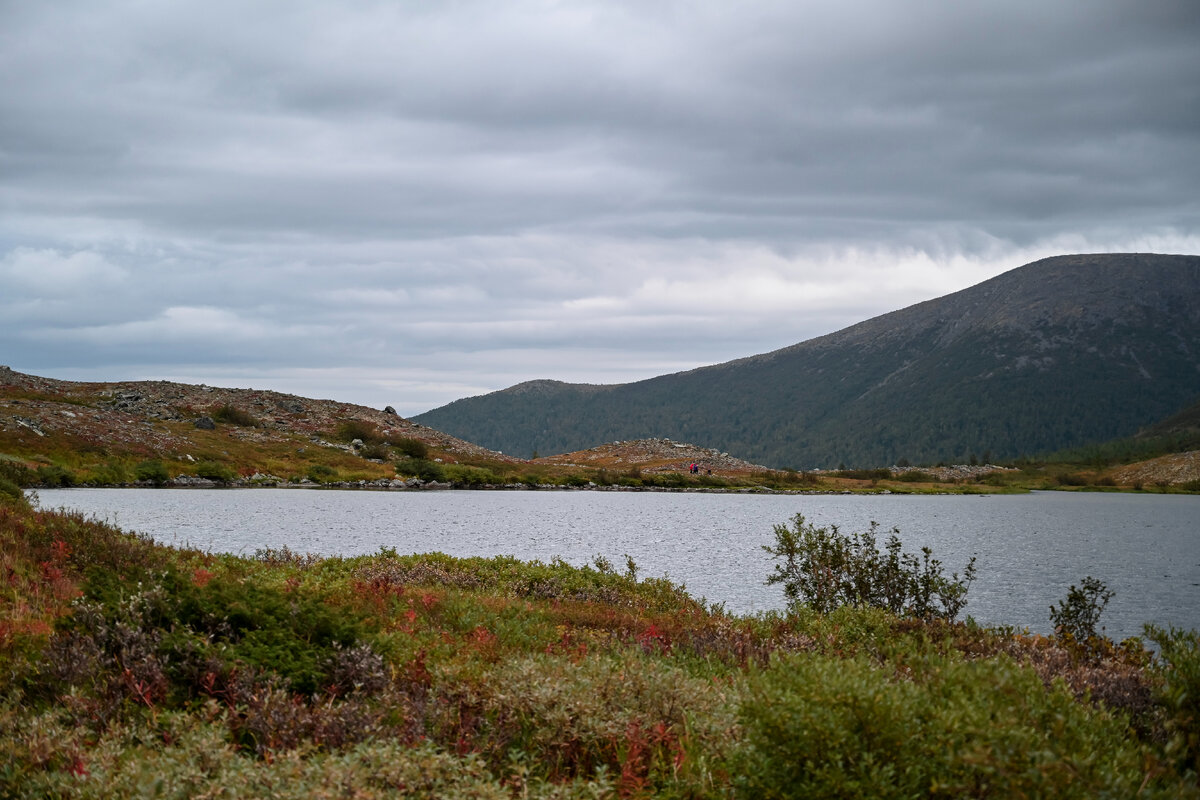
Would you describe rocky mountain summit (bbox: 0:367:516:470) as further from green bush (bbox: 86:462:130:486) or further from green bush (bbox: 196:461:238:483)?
green bush (bbox: 86:462:130:486)

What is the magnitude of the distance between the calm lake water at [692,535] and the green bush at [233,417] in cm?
3355

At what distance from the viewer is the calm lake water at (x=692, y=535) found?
30047 mm

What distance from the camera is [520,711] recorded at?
7797 millimetres

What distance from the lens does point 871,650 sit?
38.3ft

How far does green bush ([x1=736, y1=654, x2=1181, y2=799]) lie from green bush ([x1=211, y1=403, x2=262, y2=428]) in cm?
10077

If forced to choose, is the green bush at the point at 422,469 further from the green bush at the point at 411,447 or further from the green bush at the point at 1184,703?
the green bush at the point at 1184,703

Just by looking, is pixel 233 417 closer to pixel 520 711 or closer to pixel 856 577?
pixel 856 577

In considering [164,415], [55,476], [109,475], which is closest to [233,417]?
[164,415]

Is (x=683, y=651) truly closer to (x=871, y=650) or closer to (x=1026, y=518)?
(x=871, y=650)

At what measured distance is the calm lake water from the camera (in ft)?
98.6

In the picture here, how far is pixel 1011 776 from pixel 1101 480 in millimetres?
174500

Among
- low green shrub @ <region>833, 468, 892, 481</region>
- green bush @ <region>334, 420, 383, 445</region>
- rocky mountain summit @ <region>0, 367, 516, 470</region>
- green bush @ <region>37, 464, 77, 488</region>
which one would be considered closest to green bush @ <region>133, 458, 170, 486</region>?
green bush @ <region>37, 464, 77, 488</region>

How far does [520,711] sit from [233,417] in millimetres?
99989

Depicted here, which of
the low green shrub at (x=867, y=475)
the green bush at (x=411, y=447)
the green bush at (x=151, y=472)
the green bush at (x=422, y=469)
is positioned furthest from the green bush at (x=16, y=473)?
the low green shrub at (x=867, y=475)
